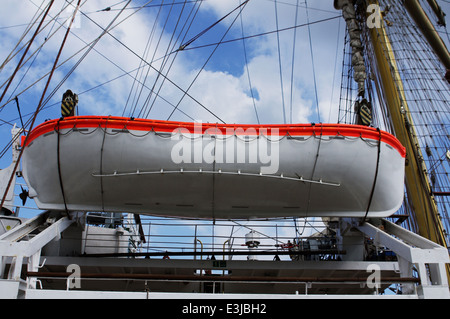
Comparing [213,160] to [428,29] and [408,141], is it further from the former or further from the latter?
[428,29]

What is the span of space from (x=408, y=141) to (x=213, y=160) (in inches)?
557

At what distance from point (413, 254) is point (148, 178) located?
5.93m

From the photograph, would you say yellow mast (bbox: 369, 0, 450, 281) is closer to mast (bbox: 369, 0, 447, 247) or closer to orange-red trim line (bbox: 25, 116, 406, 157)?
mast (bbox: 369, 0, 447, 247)

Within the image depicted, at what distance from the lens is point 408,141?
21.2 metres

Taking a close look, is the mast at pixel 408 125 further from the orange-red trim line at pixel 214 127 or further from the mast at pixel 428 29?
the orange-red trim line at pixel 214 127

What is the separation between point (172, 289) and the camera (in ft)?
41.6

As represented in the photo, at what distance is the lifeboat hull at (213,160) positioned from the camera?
10.2 metres

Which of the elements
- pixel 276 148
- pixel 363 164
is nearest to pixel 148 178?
pixel 276 148

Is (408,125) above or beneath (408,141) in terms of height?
above

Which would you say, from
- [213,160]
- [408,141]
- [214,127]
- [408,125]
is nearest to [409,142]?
[408,141]

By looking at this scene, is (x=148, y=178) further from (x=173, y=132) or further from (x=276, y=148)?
(x=276, y=148)
